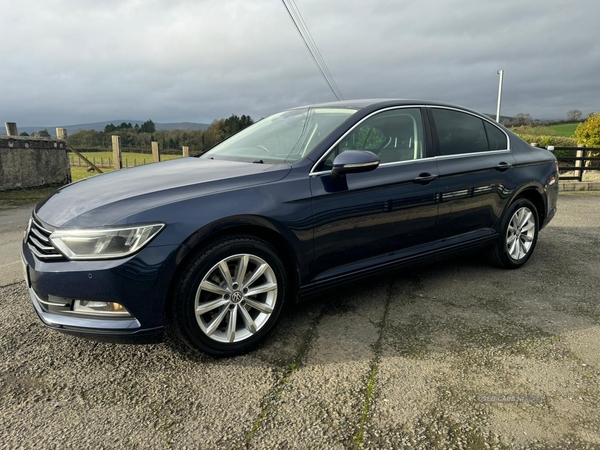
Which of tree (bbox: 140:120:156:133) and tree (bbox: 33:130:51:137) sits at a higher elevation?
tree (bbox: 140:120:156:133)

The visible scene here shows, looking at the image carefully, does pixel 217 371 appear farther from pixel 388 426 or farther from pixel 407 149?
pixel 407 149

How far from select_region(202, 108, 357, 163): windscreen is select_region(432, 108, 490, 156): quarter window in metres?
0.93

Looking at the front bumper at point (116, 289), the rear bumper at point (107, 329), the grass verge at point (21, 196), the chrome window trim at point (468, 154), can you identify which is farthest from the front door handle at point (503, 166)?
the grass verge at point (21, 196)

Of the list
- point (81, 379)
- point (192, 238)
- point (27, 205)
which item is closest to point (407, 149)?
point (192, 238)

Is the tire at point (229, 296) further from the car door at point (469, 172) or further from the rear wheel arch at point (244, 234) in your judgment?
the car door at point (469, 172)

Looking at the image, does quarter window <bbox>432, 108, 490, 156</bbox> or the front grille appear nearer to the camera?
the front grille

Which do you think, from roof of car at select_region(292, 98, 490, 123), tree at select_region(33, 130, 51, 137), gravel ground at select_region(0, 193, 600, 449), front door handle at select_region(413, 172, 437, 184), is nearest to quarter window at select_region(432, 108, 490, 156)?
roof of car at select_region(292, 98, 490, 123)

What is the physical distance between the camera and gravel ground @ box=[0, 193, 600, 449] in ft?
6.84

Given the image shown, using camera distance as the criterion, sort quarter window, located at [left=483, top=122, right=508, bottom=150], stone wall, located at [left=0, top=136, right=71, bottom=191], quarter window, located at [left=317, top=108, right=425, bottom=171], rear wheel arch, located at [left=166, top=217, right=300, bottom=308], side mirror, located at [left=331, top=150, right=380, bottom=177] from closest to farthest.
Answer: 1. rear wheel arch, located at [left=166, top=217, right=300, bottom=308]
2. side mirror, located at [left=331, top=150, right=380, bottom=177]
3. quarter window, located at [left=317, top=108, right=425, bottom=171]
4. quarter window, located at [left=483, top=122, right=508, bottom=150]
5. stone wall, located at [left=0, top=136, right=71, bottom=191]

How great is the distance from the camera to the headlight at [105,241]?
2359 mm

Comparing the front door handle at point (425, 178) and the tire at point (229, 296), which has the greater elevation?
the front door handle at point (425, 178)

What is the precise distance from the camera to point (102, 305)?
2418mm

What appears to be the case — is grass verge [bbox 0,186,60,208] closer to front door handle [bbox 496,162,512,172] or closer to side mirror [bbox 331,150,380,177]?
side mirror [bbox 331,150,380,177]

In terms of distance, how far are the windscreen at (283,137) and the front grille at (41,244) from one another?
4.82ft
